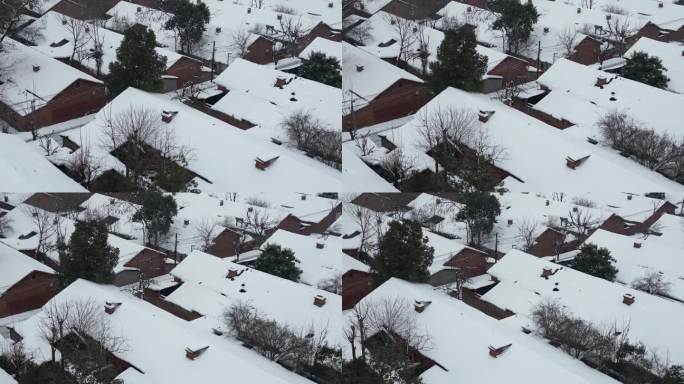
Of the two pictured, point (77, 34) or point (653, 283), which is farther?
point (77, 34)

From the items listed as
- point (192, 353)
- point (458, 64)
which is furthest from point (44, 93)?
point (458, 64)

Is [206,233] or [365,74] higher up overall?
[365,74]

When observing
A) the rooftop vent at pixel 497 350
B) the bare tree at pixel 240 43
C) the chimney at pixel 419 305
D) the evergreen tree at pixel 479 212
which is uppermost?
the bare tree at pixel 240 43

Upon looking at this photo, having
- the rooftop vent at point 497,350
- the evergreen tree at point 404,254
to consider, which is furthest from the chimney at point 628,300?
the evergreen tree at point 404,254

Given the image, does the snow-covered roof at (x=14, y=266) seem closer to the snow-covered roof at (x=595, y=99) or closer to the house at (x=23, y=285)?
the house at (x=23, y=285)

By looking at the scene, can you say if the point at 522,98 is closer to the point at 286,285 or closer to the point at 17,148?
the point at 286,285

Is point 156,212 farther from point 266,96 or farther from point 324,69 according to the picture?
point 324,69
